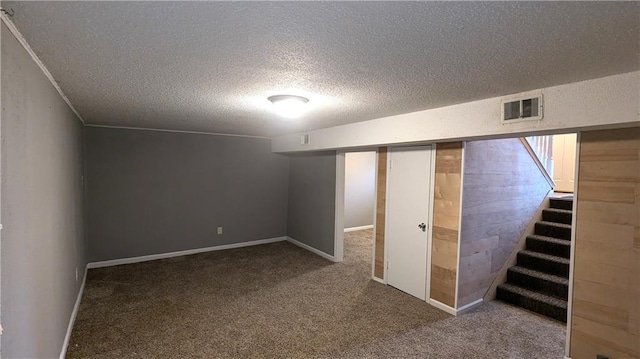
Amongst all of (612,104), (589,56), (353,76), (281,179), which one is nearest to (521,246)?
(612,104)

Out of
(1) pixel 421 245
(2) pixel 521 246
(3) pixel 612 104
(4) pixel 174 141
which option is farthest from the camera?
(4) pixel 174 141

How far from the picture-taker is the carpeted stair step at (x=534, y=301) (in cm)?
325

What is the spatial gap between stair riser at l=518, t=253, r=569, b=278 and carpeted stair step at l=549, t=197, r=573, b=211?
3.20ft

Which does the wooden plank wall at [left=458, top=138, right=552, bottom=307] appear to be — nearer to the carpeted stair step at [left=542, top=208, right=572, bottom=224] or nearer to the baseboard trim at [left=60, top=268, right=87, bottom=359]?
the carpeted stair step at [left=542, top=208, right=572, bottom=224]

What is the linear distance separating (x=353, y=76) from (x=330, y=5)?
89cm

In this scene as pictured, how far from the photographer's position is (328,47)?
4.89 ft

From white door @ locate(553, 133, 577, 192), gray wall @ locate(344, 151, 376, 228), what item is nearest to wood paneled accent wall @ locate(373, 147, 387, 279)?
gray wall @ locate(344, 151, 376, 228)

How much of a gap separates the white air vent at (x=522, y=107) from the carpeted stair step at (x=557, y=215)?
2.56m

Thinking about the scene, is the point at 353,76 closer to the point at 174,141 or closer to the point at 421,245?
the point at 421,245

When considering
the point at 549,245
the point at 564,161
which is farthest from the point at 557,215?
the point at 564,161

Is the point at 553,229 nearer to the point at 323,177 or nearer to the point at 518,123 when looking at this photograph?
the point at 518,123

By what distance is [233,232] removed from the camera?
18.8 ft

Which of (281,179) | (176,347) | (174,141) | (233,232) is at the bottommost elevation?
(176,347)

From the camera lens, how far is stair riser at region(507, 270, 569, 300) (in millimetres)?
3398
